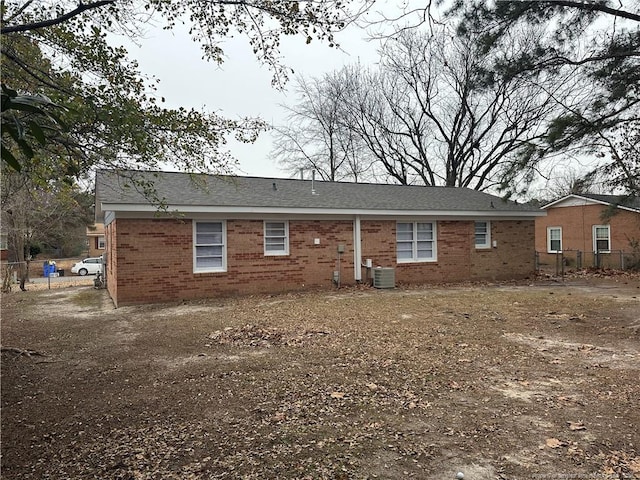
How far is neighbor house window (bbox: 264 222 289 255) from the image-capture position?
1278 centimetres

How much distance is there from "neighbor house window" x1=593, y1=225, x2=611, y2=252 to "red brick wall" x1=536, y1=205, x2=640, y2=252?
15 cm

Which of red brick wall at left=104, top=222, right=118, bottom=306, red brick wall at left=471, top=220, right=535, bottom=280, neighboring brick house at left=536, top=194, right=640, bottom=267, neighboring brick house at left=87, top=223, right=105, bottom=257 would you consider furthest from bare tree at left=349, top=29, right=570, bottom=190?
neighboring brick house at left=87, top=223, right=105, bottom=257

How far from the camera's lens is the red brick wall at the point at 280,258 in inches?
435

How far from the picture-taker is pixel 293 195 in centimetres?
1394

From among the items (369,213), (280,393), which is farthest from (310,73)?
(280,393)

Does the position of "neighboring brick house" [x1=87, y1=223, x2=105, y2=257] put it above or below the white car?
above

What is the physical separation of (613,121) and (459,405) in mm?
7953

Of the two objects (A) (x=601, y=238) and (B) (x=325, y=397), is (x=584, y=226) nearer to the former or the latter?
(A) (x=601, y=238)

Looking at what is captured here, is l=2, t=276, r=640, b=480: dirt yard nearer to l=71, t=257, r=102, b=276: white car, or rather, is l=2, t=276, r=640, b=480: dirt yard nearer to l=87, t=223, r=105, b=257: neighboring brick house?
l=71, t=257, r=102, b=276: white car

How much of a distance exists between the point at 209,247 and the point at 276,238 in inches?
81.3

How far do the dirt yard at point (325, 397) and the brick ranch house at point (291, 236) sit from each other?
9.38 ft

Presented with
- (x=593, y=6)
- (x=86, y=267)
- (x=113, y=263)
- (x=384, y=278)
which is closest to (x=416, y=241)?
(x=384, y=278)

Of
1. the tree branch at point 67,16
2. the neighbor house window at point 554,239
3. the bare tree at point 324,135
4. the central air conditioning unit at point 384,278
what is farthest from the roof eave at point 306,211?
the bare tree at point 324,135

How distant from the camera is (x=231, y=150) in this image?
6.96 meters
